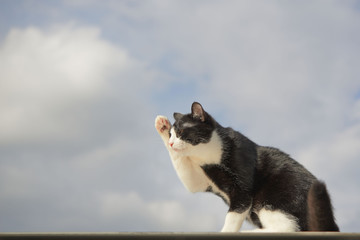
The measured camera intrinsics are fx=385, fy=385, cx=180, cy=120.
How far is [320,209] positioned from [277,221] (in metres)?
0.33

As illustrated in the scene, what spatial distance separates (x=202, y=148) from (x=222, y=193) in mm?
317

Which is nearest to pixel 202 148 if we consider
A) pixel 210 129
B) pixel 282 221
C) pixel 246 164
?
pixel 210 129

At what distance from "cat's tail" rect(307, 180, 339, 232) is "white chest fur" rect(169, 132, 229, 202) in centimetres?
61

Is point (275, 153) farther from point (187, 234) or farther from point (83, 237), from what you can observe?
point (83, 237)

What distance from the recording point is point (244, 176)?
233 centimetres

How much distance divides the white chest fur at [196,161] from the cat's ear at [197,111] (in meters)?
0.14

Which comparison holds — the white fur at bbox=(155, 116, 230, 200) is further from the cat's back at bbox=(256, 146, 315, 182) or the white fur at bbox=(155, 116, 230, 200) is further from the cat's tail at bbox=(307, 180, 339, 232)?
the cat's tail at bbox=(307, 180, 339, 232)

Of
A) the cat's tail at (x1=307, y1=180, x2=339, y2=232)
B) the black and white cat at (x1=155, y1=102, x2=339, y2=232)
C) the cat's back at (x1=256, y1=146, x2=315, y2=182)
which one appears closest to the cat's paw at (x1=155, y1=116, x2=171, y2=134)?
the black and white cat at (x1=155, y1=102, x2=339, y2=232)

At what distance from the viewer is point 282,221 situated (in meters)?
2.19

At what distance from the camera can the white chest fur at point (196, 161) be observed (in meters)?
2.49

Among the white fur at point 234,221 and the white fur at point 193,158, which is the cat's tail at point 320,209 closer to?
the white fur at point 234,221

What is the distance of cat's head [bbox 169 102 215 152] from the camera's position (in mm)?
2516

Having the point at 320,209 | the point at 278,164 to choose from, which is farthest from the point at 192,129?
the point at 320,209

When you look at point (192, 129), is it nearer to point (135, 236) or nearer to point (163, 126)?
point (163, 126)
